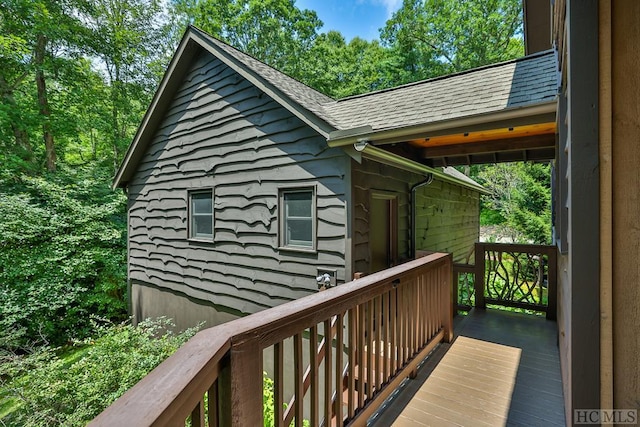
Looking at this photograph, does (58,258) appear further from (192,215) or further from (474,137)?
(474,137)

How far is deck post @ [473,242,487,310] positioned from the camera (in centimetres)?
470

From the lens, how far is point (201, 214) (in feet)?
19.8

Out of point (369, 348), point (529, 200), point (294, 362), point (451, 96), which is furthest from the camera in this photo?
point (529, 200)

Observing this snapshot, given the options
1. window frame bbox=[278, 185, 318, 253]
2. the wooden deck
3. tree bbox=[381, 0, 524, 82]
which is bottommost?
the wooden deck

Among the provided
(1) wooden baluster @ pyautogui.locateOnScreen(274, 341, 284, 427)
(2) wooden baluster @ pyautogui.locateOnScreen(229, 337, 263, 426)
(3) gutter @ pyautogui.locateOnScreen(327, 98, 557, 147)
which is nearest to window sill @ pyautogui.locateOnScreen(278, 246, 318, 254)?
(3) gutter @ pyautogui.locateOnScreen(327, 98, 557, 147)

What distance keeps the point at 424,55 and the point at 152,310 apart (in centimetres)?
1821

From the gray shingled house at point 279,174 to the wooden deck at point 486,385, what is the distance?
157cm

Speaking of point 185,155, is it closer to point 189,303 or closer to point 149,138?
point 149,138

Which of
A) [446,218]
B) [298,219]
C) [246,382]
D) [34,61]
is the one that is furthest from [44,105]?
[246,382]

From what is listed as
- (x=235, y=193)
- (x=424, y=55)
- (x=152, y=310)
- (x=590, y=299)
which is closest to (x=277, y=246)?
(x=235, y=193)

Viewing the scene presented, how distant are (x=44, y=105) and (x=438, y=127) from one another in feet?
46.0

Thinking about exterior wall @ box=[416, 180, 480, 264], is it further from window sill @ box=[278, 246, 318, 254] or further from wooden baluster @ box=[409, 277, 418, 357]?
wooden baluster @ box=[409, 277, 418, 357]

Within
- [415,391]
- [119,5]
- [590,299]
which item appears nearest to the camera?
[590,299]

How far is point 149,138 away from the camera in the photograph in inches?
279
